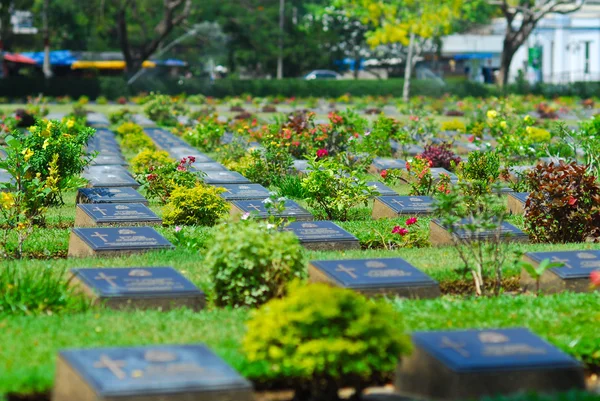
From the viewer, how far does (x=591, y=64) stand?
7075 cm

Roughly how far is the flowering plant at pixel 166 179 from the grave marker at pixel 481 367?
8.64 m

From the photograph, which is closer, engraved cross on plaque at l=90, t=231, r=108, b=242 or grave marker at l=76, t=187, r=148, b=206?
engraved cross on plaque at l=90, t=231, r=108, b=242

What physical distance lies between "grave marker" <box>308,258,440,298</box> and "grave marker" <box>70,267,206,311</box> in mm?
1036

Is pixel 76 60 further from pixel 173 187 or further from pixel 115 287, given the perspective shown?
pixel 115 287

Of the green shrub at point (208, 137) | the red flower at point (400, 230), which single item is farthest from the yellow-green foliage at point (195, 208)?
the green shrub at point (208, 137)

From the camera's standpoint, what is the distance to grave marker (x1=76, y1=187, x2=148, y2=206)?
46.1 ft

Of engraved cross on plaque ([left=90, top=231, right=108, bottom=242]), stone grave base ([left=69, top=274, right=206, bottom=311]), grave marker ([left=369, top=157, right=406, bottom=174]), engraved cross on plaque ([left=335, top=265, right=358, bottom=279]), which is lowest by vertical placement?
grave marker ([left=369, top=157, right=406, bottom=174])

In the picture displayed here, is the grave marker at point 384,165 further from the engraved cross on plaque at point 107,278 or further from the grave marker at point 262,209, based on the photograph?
the engraved cross on plaque at point 107,278

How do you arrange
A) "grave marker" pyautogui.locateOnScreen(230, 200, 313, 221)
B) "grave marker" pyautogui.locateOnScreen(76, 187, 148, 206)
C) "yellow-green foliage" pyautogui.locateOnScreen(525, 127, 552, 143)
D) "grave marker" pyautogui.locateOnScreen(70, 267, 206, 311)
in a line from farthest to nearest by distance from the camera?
1. "yellow-green foliage" pyautogui.locateOnScreen(525, 127, 552, 143)
2. "grave marker" pyautogui.locateOnScreen(76, 187, 148, 206)
3. "grave marker" pyautogui.locateOnScreen(230, 200, 313, 221)
4. "grave marker" pyautogui.locateOnScreen(70, 267, 206, 311)

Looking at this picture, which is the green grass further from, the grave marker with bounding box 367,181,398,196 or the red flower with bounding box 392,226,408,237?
the grave marker with bounding box 367,181,398,196

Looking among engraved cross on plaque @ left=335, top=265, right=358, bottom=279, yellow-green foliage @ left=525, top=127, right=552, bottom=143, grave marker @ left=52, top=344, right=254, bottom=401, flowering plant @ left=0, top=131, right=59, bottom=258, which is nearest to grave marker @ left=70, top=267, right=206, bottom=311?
engraved cross on plaque @ left=335, top=265, right=358, bottom=279

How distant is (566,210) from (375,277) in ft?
12.7

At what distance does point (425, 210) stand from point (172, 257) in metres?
4.20

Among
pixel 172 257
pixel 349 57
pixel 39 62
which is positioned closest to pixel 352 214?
pixel 172 257
